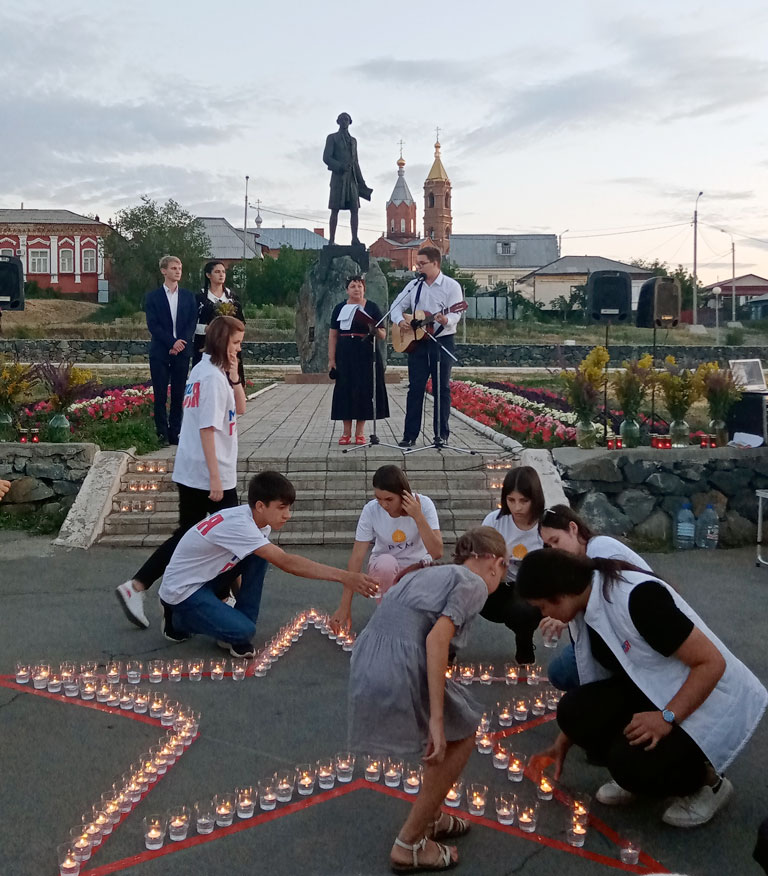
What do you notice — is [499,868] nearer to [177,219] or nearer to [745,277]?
[177,219]

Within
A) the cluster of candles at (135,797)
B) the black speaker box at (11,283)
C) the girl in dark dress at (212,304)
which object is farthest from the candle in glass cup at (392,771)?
the black speaker box at (11,283)

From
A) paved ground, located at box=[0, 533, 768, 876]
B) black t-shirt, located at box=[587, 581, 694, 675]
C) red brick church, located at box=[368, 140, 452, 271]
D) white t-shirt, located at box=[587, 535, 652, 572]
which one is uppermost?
red brick church, located at box=[368, 140, 452, 271]

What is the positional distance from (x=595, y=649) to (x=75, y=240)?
62.2 meters

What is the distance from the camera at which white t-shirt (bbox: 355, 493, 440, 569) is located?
498 cm

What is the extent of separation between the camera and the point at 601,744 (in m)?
3.32

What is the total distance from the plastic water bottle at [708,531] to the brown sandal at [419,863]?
5.36m

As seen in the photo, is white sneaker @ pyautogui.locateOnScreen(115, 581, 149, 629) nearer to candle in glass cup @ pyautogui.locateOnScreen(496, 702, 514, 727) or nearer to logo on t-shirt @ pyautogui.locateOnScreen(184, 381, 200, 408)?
logo on t-shirt @ pyautogui.locateOnScreen(184, 381, 200, 408)

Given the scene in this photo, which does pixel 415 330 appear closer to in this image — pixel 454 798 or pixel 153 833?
pixel 454 798

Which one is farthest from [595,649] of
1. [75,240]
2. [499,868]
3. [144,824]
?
[75,240]

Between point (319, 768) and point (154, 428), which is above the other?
point (154, 428)

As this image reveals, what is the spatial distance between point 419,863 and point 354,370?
6.78 meters

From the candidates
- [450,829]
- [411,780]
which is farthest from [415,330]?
[450,829]

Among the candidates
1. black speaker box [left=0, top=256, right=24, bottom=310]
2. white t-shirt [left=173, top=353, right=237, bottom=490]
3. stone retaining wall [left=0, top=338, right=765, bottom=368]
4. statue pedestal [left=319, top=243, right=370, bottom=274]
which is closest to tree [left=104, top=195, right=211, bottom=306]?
stone retaining wall [left=0, top=338, right=765, bottom=368]

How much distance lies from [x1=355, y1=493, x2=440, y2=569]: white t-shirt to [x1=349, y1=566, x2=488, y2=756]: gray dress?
200cm
